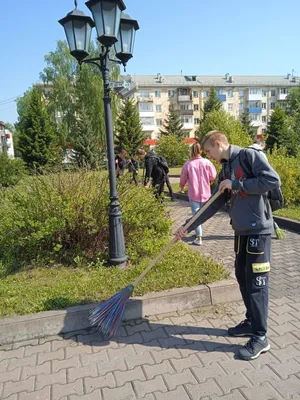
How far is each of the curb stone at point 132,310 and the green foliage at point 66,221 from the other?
122 cm

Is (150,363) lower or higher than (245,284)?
lower

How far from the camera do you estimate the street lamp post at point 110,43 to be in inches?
155

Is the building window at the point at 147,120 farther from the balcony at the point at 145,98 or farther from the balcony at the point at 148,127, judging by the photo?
the balcony at the point at 145,98

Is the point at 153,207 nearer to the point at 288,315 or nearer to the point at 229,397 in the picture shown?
the point at 288,315

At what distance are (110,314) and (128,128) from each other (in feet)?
116

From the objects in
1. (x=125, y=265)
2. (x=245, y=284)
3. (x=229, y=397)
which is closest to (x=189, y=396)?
(x=229, y=397)

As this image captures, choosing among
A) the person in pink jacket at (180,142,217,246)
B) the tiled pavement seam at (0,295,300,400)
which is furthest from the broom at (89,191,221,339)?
the person in pink jacket at (180,142,217,246)

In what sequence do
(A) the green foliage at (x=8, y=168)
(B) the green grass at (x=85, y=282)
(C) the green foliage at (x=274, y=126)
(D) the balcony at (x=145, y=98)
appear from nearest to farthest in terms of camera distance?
1. (B) the green grass at (x=85, y=282)
2. (A) the green foliage at (x=8, y=168)
3. (C) the green foliage at (x=274, y=126)
4. (D) the balcony at (x=145, y=98)

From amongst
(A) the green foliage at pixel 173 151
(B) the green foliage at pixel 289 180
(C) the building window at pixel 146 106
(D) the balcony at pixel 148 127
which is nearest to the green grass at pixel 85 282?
(B) the green foliage at pixel 289 180

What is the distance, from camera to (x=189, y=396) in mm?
2270

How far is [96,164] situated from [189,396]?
4.14 metres

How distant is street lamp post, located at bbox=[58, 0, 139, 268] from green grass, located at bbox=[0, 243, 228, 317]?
0.44 metres

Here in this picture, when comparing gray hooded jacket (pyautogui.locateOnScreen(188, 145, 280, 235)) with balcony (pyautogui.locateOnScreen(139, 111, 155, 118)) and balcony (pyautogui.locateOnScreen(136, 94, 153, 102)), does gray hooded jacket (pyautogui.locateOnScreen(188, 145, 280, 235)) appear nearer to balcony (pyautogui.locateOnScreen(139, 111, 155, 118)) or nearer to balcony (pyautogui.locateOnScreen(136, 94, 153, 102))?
balcony (pyautogui.locateOnScreen(139, 111, 155, 118))

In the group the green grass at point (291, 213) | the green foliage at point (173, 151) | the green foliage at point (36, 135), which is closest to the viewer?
the green grass at point (291, 213)
